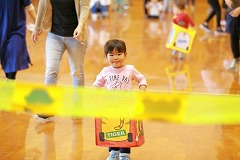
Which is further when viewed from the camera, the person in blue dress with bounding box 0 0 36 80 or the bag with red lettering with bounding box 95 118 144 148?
the person in blue dress with bounding box 0 0 36 80

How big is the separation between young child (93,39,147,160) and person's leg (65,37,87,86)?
1147 mm

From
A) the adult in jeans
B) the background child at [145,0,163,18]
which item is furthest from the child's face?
the background child at [145,0,163,18]

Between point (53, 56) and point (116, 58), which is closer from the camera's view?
point (116, 58)

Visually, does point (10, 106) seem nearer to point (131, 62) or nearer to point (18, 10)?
point (18, 10)

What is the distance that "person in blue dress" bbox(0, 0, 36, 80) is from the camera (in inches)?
231

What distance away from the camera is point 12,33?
5.99 metres

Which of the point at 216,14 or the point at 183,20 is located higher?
the point at 216,14

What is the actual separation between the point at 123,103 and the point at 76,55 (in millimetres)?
2083

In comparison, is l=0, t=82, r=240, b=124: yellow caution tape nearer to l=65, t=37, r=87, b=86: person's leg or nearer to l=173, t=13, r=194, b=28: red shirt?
l=65, t=37, r=87, b=86: person's leg

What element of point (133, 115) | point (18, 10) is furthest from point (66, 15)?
point (133, 115)

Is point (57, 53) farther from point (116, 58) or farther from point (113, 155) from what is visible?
point (113, 155)

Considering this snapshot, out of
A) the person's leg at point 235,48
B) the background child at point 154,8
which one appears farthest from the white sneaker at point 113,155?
the background child at point 154,8

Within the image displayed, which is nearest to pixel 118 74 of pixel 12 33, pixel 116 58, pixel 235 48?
pixel 116 58

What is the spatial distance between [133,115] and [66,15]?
2288mm
